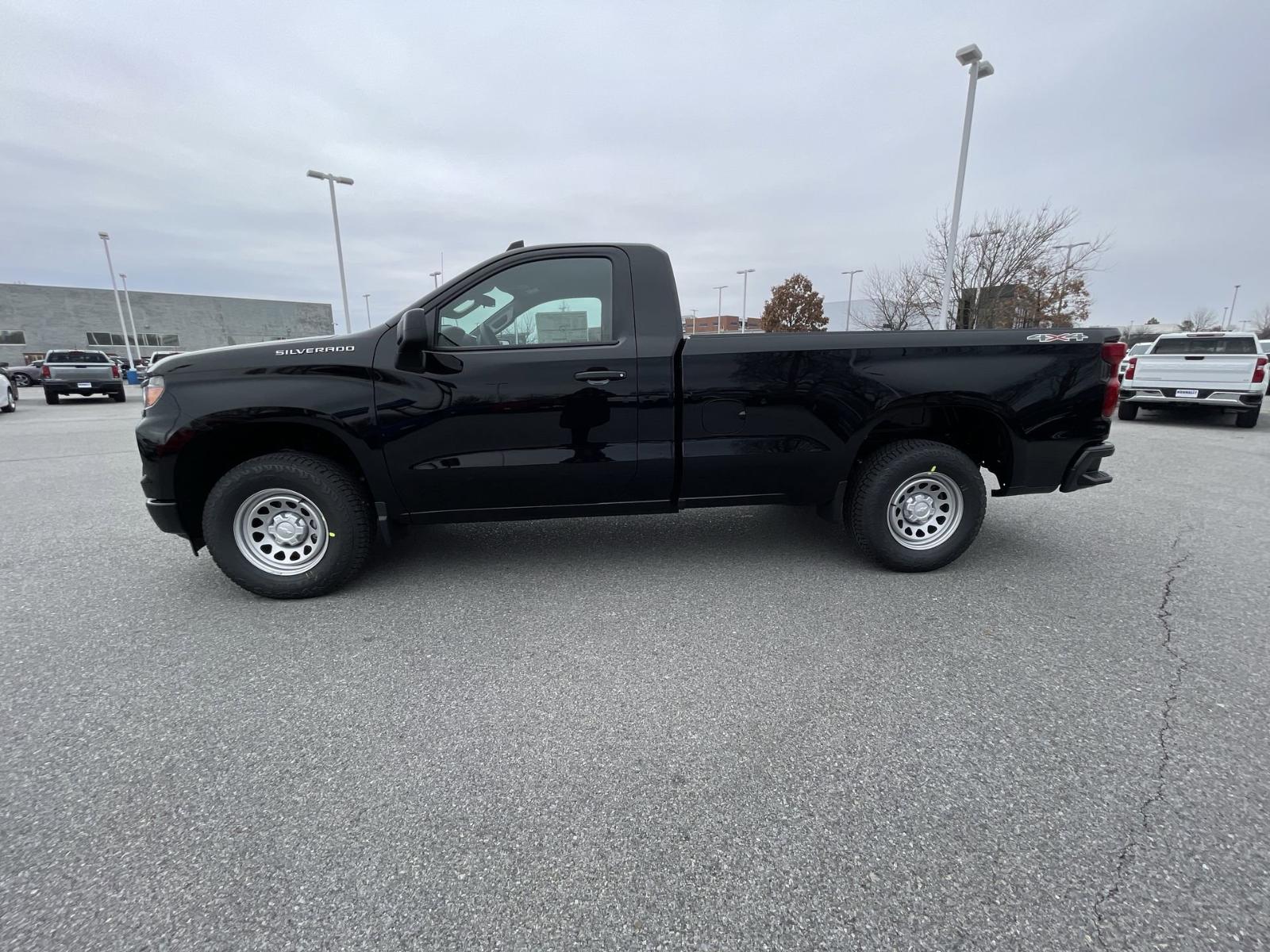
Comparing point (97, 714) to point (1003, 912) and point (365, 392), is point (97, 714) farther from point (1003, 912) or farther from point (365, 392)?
point (1003, 912)

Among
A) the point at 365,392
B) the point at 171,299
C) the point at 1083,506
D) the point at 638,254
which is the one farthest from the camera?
the point at 171,299

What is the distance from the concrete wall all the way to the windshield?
49.7m

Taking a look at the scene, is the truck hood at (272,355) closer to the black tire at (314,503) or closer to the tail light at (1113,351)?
the black tire at (314,503)

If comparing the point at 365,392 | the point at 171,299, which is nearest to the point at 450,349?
the point at 365,392

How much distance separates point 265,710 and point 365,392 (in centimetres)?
169

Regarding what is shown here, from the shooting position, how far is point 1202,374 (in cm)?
1065

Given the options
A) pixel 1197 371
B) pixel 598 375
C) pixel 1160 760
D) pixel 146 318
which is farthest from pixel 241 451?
pixel 146 318

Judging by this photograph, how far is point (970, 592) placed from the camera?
11.7 feet

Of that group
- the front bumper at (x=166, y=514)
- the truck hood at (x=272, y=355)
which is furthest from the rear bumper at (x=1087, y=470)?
the front bumper at (x=166, y=514)

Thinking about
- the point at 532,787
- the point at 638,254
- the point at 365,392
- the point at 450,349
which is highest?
the point at 638,254

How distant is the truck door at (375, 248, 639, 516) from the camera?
134 inches

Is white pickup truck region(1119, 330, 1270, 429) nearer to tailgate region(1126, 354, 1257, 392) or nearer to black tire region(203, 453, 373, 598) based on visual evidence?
tailgate region(1126, 354, 1257, 392)

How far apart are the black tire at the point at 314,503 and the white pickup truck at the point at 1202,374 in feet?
44.5

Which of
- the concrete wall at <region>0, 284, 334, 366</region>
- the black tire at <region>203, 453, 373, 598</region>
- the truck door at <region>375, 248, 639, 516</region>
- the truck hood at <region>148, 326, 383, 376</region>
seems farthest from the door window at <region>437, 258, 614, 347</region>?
the concrete wall at <region>0, 284, 334, 366</region>
